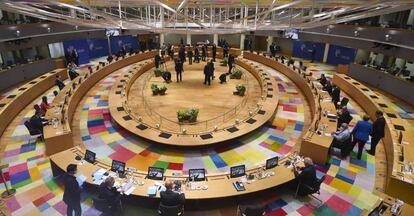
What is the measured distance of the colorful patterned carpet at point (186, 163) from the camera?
24.6 ft

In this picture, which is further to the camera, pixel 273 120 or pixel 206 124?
pixel 273 120

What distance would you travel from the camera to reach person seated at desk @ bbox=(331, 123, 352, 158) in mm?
9539

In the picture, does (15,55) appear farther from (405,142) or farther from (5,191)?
(405,142)

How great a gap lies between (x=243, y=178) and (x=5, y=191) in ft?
23.8

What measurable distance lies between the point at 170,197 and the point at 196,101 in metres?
9.37

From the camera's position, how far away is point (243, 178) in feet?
24.6

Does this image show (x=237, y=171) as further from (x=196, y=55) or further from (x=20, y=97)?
(x=196, y=55)

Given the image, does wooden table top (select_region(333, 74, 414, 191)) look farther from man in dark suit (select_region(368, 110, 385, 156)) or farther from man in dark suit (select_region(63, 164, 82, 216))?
man in dark suit (select_region(63, 164, 82, 216))

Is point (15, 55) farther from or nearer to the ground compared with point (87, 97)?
farther from the ground

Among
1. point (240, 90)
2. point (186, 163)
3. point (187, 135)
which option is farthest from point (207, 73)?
point (186, 163)

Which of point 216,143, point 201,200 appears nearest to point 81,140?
point 216,143

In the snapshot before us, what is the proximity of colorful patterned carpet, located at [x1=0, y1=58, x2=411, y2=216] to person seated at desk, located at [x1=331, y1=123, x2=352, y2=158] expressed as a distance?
424 millimetres

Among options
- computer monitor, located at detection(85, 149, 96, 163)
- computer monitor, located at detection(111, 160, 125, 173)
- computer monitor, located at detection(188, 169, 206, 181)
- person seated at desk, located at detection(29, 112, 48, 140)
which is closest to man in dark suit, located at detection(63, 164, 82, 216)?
computer monitor, located at detection(111, 160, 125, 173)

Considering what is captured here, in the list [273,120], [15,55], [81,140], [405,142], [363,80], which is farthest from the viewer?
[15,55]
